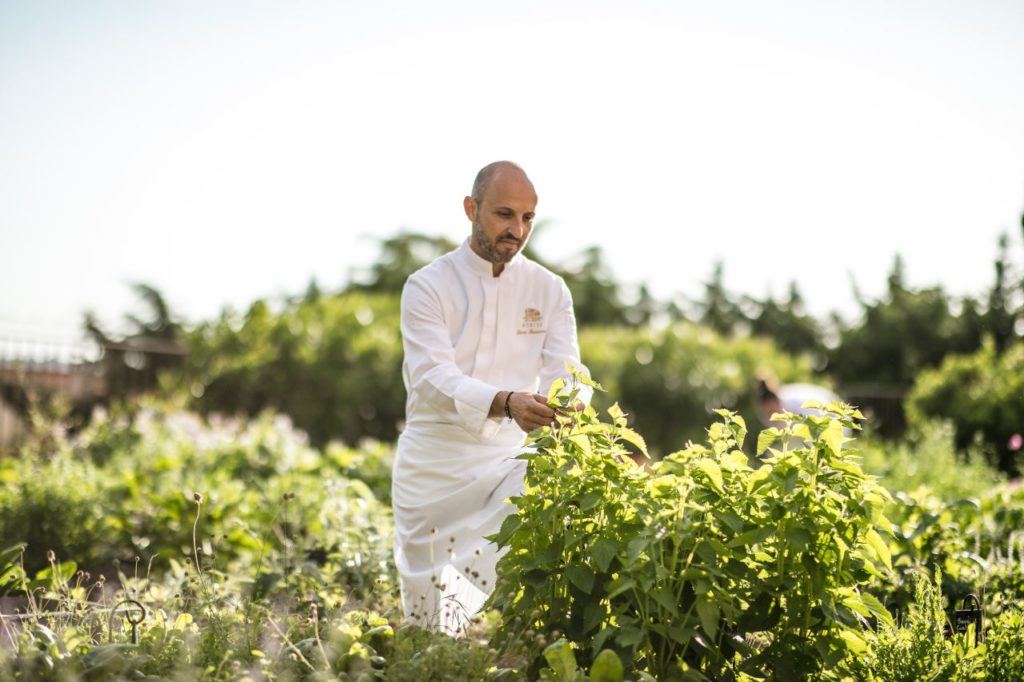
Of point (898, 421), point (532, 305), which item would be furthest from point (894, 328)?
point (532, 305)

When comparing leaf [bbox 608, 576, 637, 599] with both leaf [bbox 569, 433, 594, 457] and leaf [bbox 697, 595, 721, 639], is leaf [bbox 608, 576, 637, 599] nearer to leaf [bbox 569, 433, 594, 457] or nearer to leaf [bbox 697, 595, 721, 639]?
leaf [bbox 697, 595, 721, 639]

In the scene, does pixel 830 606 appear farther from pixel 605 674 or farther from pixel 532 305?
pixel 532 305

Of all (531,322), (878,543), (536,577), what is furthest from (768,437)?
(531,322)

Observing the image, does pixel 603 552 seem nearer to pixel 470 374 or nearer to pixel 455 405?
pixel 455 405

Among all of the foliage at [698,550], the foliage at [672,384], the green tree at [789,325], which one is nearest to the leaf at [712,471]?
the foliage at [698,550]

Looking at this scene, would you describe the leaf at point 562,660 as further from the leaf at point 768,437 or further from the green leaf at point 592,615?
the leaf at point 768,437

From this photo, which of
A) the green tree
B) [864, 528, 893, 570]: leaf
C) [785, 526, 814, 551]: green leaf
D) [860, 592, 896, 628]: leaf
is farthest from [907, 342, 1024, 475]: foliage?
the green tree

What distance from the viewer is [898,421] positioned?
55.8 ft

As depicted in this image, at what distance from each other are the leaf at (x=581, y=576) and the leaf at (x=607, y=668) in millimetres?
206

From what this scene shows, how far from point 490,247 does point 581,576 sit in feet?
5.25

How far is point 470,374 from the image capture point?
3869 mm

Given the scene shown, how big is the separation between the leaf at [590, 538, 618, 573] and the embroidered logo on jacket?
1.48 m

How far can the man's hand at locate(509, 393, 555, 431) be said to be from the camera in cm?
309

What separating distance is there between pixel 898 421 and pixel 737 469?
15.7 m
